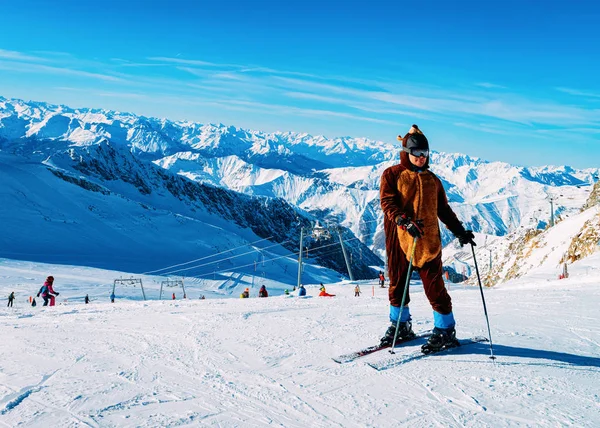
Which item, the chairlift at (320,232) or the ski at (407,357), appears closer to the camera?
the ski at (407,357)

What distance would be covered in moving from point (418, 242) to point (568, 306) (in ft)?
15.5

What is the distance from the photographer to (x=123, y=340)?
6270mm

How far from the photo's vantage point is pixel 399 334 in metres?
5.74

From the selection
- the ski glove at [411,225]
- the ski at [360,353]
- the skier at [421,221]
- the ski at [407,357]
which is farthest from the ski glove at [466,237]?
the ski at [360,353]

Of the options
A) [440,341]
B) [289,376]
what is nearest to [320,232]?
[440,341]

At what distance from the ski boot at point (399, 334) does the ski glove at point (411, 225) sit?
135 centimetres

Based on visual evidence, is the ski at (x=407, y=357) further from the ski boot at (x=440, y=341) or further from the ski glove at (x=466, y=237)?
the ski glove at (x=466, y=237)

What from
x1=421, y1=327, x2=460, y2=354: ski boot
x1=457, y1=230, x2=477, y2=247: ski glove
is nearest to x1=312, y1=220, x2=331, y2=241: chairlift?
x1=457, y1=230, x2=477, y2=247: ski glove

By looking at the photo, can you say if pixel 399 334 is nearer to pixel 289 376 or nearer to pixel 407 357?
pixel 407 357

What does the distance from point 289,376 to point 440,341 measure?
1.78m

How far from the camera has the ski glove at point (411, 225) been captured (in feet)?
16.4

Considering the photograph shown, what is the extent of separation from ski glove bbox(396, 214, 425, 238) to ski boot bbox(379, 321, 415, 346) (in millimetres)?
1349

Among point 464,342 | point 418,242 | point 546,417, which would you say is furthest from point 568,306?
point 546,417

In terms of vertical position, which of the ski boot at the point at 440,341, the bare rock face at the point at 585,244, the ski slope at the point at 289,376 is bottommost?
the ski slope at the point at 289,376
